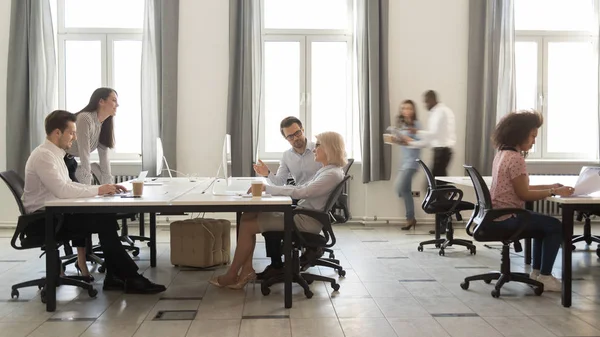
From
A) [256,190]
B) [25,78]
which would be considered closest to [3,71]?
[25,78]

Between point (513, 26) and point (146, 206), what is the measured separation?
507 centimetres

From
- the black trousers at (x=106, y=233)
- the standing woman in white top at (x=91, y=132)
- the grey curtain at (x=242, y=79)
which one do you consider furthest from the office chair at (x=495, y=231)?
the grey curtain at (x=242, y=79)

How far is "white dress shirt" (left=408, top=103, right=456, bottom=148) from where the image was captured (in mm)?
6070

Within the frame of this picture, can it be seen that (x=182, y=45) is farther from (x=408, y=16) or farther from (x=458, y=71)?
(x=458, y=71)

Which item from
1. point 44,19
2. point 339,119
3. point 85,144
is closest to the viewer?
point 85,144

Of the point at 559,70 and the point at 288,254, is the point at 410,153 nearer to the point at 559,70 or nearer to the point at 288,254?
the point at 559,70

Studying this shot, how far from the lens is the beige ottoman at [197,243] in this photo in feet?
15.0

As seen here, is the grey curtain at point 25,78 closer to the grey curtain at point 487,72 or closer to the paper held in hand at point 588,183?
the grey curtain at point 487,72

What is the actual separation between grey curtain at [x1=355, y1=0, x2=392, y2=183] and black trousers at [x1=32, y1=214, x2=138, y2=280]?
3525 millimetres

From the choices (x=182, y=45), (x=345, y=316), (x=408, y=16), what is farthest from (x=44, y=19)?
(x=345, y=316)

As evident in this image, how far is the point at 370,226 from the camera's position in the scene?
271 inches

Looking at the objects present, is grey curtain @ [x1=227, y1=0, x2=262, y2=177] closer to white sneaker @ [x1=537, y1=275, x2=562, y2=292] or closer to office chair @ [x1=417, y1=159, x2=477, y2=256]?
office chair @ [x1=417, y1=159, x2=477, y2=256]

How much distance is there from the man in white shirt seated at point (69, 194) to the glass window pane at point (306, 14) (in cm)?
375

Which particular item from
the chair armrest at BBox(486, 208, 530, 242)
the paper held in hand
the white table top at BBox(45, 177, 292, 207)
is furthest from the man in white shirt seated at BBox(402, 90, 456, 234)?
the white table top at BBox(45, 177, 292, 207)
